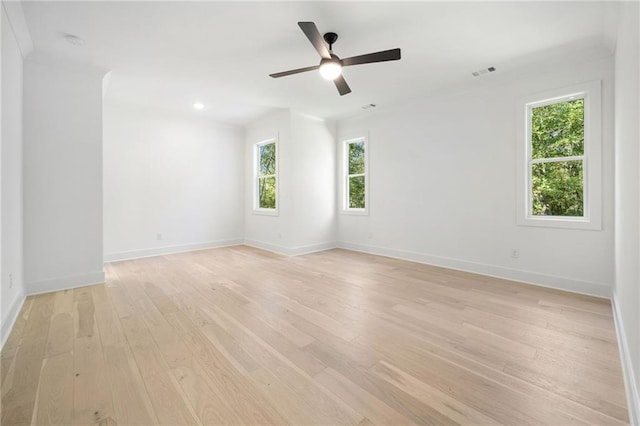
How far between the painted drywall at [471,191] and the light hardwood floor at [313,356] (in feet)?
1.66

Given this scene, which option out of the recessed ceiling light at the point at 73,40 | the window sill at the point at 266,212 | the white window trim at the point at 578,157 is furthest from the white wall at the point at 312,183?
the white window trim at the point at 578,157

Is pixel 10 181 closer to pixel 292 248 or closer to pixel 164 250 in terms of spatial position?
pixel 164 250

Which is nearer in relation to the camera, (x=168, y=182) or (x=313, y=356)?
(x=313, y=356)

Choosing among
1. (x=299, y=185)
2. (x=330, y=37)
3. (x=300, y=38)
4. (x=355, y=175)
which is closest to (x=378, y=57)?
(x=330, y=37)

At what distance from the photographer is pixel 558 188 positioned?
3.49 metres

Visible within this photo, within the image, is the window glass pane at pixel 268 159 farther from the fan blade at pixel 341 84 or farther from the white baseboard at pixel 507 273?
the fan blade at pixel 341 84

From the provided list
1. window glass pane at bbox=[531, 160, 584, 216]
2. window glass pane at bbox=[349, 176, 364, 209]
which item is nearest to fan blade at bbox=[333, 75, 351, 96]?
window glass pane at bbox=[531, 160, 584, 216]

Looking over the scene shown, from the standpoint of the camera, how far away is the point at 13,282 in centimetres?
263

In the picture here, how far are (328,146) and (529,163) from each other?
3503mm

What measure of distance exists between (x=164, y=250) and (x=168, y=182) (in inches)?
51.7

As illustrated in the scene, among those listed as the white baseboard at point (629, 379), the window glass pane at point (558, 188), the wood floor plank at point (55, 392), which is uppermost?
the window glass pane at point (558, 188)

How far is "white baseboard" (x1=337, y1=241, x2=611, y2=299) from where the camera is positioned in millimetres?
3159

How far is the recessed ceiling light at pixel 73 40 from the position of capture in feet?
9.14

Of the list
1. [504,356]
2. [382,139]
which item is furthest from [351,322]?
[382,139]
